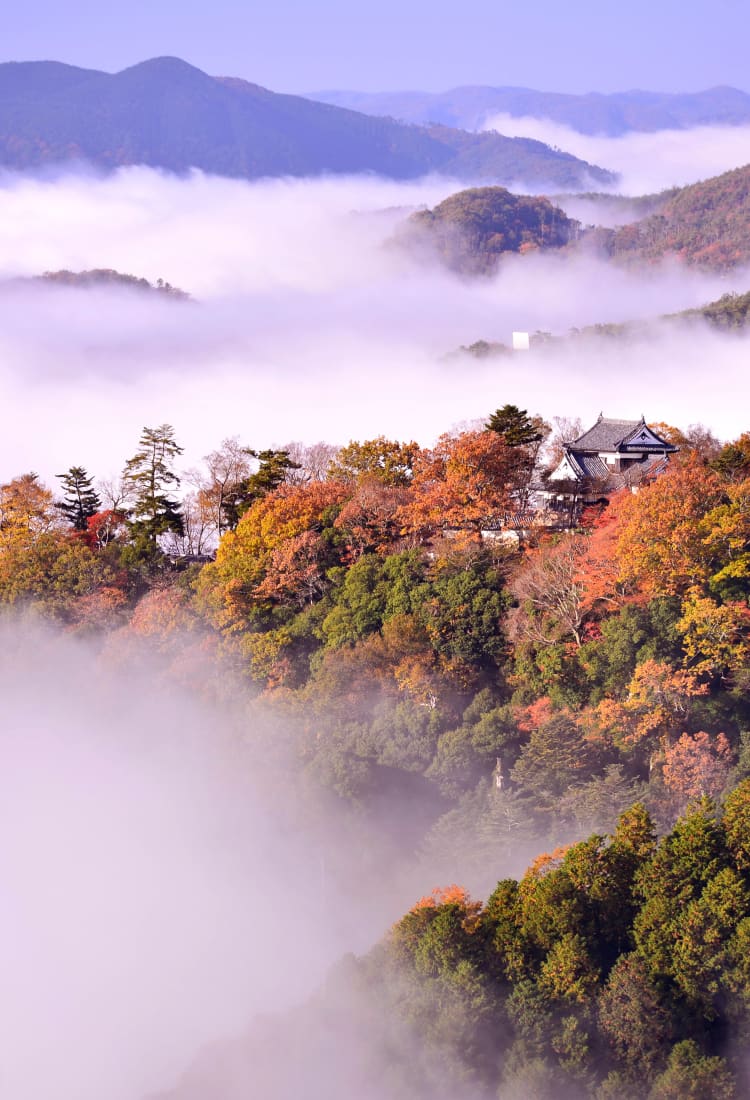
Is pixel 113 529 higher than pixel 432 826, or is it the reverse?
pixel 113 529

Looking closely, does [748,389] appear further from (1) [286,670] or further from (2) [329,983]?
(2) [329,983]

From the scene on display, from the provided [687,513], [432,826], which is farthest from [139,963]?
[687,513]

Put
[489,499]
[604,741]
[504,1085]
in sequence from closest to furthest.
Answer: [504,1085], [604,741], [489,499]

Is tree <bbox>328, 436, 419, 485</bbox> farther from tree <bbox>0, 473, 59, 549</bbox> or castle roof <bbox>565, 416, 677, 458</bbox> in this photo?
tree <bbox>0, 473, 59, 549</bbox>

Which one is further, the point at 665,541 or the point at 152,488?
the point at 152,488

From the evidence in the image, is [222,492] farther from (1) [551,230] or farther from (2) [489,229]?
(1) [551,230]

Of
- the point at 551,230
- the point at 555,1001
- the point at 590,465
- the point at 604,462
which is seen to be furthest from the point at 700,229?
the point at 555,1001

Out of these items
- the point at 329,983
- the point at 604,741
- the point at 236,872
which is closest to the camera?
the point at 329,983
